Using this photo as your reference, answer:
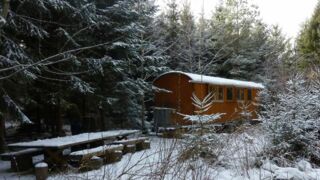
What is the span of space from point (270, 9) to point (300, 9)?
251 centimetres

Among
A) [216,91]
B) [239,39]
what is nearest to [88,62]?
[216,91]

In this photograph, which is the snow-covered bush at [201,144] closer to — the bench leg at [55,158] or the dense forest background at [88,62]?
the dense forest background at [88,62]

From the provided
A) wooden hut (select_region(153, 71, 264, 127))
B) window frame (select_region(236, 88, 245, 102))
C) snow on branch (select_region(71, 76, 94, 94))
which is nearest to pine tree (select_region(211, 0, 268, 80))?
window frame (select_region(236, 88, 245, 102))

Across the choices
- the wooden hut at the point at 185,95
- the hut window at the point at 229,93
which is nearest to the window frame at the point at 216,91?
the wooden hut at the point at 185,95

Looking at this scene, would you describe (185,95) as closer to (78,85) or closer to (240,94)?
(240,94)

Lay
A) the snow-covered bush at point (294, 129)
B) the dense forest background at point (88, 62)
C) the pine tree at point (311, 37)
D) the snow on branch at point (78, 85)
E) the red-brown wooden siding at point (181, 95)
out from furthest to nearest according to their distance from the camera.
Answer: the pine tree at point (311, 37) < the red-brown wooden siding at point (181, 95) < the snow on branch at point (78, 85) < the dense forest background at point (88, 62) < the snow-covered bush at point (294, 129)

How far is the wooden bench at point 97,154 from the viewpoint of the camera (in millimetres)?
6964

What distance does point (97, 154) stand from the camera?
291 inches

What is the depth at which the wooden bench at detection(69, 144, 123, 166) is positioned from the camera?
696 centimetres

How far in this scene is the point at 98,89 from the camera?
1191 centimetres

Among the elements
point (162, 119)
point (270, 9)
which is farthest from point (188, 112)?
point (270, 9)

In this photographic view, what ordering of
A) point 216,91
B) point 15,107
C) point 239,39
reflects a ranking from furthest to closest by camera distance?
point 239,39
point 216,91
point 15,107

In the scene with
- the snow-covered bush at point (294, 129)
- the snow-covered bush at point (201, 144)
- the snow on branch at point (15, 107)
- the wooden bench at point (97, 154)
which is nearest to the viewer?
the snow-covered bush at point (201, 144)

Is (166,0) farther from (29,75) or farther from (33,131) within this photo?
(29,75)
